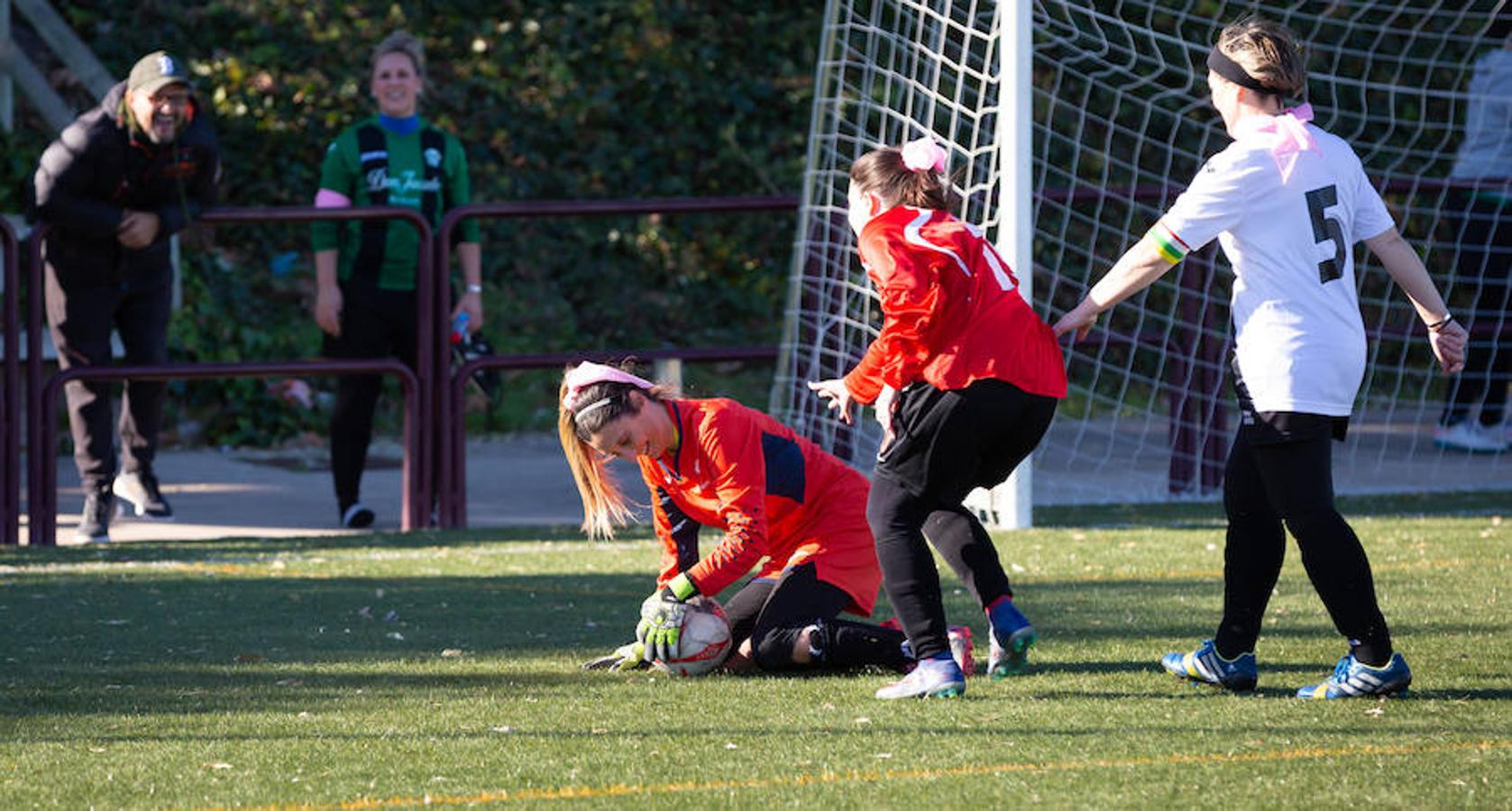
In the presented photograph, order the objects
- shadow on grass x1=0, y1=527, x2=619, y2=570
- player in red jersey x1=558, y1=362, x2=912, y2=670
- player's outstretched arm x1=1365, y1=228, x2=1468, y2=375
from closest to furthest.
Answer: player's outstretched arm x1=1365, y1=228, x2=1468, y2=375, player in red jersey x1=558, y1=362, x2=912, y2=670, shadow on grass x1=0, y1=527, x2=619, y2=570

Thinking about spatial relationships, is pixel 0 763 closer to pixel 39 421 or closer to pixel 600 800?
pixel 600 800

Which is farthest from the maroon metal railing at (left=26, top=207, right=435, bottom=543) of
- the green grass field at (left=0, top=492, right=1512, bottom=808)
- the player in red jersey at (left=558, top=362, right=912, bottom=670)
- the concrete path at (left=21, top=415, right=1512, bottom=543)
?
the player in red jersey at (left=558, top=362, right=912, bottom=670)

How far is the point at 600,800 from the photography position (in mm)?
3664

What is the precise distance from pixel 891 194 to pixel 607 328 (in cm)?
874

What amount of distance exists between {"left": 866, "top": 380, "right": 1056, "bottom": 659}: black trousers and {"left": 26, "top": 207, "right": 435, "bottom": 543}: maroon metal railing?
3868 mm

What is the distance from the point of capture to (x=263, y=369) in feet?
26.3

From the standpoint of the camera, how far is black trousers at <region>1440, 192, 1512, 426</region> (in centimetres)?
1016

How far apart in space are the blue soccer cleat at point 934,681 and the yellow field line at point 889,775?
26.5 inches

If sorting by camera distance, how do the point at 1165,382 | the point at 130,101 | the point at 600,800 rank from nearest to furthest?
the point at 600,800, the point at 130,101, the point at 1165,382

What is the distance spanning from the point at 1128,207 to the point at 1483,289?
189cm

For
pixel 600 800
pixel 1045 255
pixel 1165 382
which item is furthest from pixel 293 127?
pixel 600 800

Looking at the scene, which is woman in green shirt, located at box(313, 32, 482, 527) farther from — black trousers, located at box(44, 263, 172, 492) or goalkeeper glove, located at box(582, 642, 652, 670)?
goalkeeper glove, located at box(582, 642, 652, 670)

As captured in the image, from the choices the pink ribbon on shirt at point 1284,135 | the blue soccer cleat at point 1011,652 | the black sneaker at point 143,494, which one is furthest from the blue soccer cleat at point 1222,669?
the black sneaker at point 143,494

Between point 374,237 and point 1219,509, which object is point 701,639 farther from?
point 1219,509
